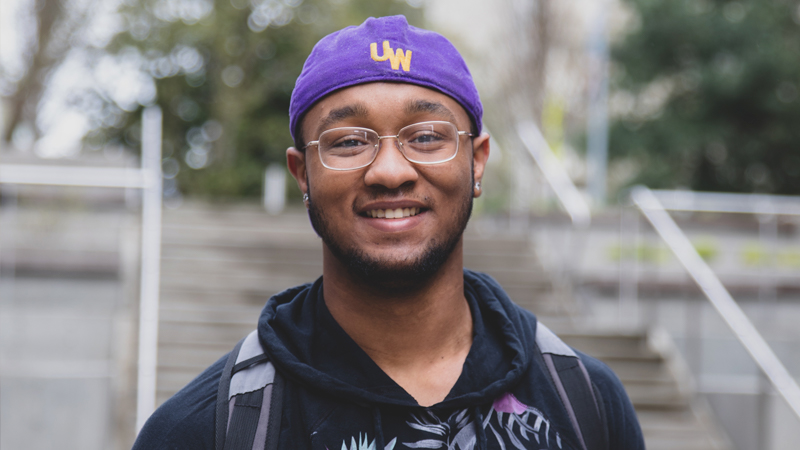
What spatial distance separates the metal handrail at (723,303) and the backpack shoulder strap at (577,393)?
10.9ft

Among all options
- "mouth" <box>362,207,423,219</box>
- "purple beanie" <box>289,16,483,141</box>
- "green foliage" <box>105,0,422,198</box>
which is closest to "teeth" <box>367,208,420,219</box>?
"mouth" <box>362,207,423,219</box>

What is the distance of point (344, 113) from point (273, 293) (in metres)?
4.95

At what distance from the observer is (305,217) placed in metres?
9.09

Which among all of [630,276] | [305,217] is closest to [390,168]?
[630,276]

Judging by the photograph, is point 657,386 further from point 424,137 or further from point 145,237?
point 424,137

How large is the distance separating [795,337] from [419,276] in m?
6.92

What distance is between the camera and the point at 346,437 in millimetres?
1448

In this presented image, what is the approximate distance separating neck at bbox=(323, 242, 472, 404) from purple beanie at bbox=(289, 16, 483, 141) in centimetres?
33

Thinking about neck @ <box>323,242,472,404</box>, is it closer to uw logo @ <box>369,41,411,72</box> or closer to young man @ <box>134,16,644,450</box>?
young man @ <box>134,16,644,450</box>

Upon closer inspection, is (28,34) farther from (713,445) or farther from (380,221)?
(380,221)

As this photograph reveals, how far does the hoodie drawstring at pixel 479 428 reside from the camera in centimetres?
147

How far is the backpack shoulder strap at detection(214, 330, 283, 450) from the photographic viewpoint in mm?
A: 1379

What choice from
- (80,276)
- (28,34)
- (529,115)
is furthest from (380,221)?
(529,115)

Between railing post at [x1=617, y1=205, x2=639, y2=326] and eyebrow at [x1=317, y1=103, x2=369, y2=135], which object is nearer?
eyebrow at [x1=317, y1=103, x2=369, y2=135]
